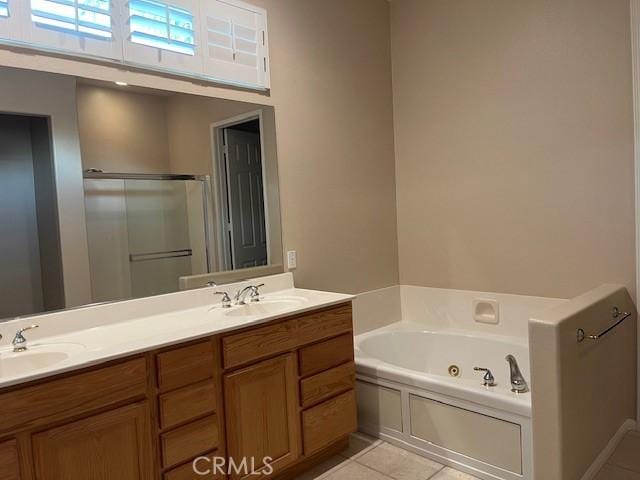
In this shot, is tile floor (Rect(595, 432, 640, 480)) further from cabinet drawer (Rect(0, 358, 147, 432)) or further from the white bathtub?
cabinet drawer (Rect(0, 358, 147, 432))

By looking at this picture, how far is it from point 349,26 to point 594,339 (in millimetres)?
2440

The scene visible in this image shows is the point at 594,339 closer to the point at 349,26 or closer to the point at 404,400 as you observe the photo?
the point at 404,400

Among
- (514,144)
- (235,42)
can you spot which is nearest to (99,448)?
(235,42)

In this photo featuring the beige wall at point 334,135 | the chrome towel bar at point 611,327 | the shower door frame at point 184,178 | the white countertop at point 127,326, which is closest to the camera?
the white countertop at point 127,326

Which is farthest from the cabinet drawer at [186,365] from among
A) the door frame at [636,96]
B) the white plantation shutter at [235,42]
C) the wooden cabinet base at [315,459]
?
the door frame at [636,96]

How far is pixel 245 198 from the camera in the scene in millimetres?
2699

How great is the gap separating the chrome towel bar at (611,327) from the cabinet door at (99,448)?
1.78 meters

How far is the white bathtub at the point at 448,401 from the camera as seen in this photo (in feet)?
6.96

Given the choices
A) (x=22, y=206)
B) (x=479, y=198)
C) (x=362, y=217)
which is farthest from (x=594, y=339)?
(x=22, y=206)

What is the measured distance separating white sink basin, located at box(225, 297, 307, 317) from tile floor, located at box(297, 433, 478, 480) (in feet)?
2.71

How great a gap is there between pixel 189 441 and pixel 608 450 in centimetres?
204

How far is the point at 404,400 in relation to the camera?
8.25 ft

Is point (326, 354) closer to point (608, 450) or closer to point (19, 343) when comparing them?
point (19, 343)

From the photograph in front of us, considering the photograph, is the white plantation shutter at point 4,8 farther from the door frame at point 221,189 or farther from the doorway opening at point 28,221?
the door frame at point 221,189
